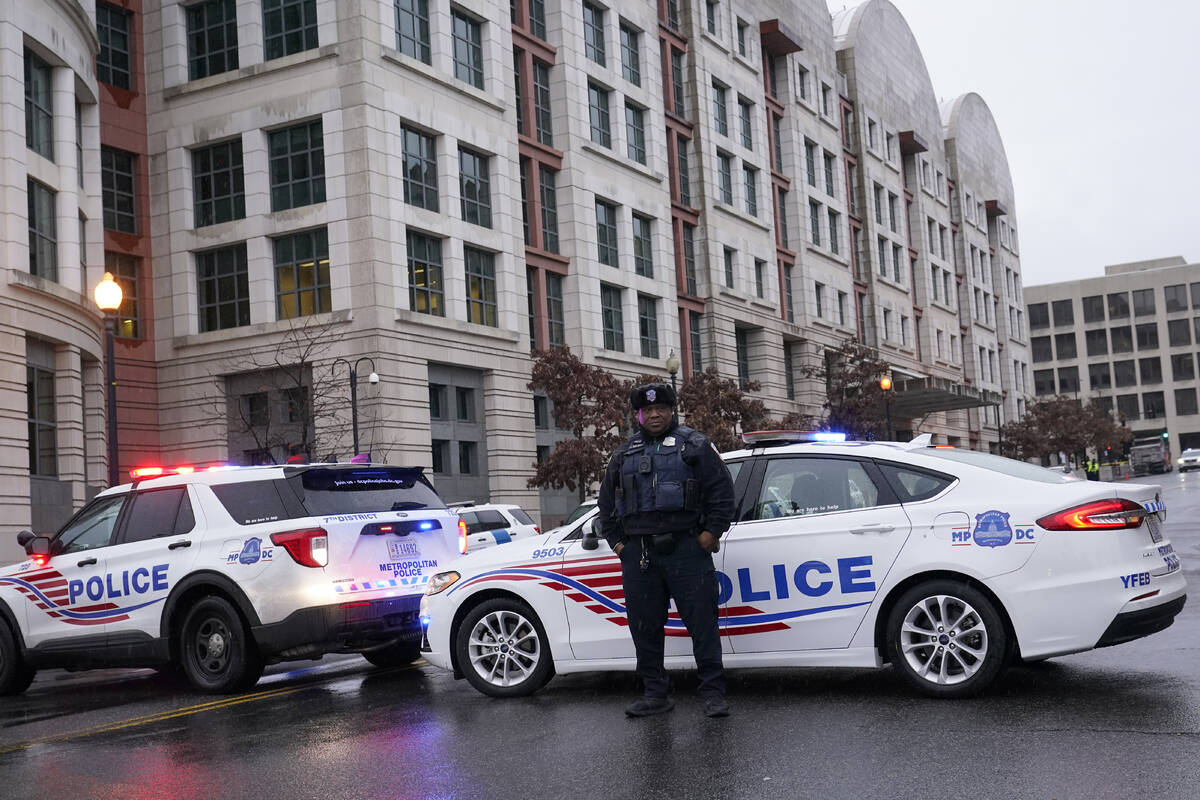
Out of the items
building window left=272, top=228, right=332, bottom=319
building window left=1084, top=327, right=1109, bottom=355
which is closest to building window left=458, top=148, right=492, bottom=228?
building window left=272, top=228, right=332, bottom=319

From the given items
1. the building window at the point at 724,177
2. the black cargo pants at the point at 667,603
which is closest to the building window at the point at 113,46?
the building window at the point at 724,177

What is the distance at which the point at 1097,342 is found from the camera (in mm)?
135625

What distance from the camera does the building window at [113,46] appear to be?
3631cm

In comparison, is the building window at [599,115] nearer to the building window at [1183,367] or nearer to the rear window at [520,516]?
the rear window at [520,516]

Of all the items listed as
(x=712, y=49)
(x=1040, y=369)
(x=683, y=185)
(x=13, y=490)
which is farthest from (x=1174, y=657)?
(x=1040, y=369)

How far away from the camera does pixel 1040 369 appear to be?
13838 centimetres

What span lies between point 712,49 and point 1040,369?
314 ft

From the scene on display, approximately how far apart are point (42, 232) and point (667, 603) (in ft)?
75.2

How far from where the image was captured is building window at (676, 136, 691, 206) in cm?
5062

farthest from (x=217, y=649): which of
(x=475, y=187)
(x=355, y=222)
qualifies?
(x=475, y=187)

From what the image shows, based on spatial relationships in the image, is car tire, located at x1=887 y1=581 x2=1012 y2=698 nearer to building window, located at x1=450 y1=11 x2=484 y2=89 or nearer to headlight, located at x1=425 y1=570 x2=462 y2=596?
headlight, located at x1=425 y1=570 x2=462 y2=596

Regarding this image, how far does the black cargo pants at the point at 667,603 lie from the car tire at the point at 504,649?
1.20m

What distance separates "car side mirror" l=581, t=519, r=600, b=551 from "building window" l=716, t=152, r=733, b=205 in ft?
145

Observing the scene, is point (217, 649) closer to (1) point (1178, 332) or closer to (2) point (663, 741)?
(2) point (663, 741)
